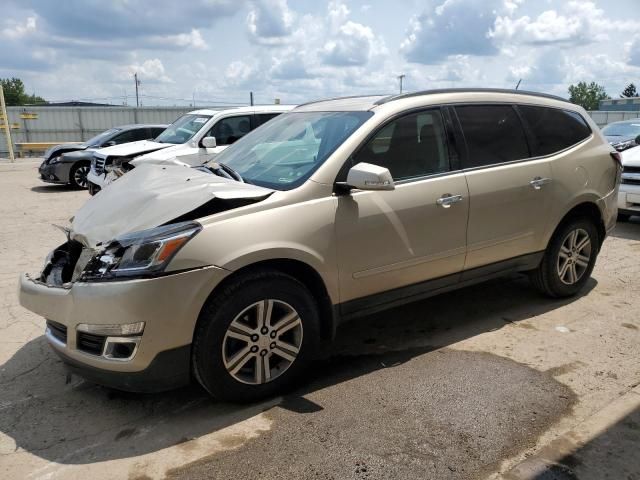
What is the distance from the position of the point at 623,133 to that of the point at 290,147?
9.56 m

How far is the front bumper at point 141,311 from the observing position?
287 centimetres

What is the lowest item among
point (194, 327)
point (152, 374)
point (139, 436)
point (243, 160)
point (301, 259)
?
point (139, 436)

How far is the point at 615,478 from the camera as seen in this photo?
2.60 metres

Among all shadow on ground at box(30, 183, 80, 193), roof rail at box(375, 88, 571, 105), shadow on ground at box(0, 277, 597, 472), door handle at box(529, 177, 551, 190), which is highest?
roof rail at box(375, 88, 571, 105)

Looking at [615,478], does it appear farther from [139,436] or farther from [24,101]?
[24,101]

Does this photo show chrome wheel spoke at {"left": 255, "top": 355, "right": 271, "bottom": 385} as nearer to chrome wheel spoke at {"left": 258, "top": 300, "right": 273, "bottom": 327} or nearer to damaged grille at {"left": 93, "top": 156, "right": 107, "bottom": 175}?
chrome wheel spoke at {"left": 258, "top": 300, "right": 273, "bottom": 327}

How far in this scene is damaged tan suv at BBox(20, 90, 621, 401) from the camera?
297cm

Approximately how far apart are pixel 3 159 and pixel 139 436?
24.3 metres

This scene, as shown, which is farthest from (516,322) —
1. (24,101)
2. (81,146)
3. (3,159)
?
(24,101)

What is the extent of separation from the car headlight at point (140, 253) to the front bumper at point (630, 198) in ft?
22.7

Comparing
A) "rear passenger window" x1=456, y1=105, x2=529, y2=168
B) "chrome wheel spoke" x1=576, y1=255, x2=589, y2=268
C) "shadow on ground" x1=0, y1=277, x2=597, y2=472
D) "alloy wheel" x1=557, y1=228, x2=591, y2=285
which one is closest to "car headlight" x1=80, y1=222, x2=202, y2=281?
"shadow on ground" x1=0, y1=277, x2=597, y2=472

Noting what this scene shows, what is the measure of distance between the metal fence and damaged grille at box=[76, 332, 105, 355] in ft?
83.3

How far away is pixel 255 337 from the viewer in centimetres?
321

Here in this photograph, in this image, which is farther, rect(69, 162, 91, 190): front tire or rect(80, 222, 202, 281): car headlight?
rect(69, 162, 91, 190): front tire
